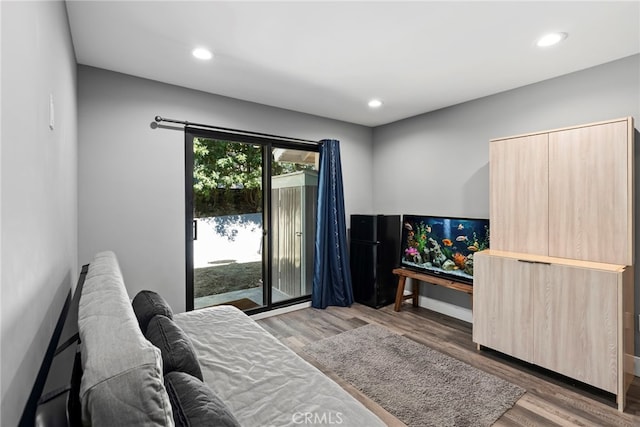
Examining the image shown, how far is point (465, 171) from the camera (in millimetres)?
3594

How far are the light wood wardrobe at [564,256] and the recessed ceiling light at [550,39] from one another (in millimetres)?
697

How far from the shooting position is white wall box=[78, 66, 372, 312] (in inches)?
103

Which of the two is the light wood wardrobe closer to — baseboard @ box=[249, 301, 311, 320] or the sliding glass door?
baseboard @ box=[249, 301, 311, 320]

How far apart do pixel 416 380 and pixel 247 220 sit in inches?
90.8

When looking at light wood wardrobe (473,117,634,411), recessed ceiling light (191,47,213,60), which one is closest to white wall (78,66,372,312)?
recessed ceiling light (191,47,213,60)

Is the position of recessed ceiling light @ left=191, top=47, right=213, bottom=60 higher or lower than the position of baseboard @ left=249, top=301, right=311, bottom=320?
higher

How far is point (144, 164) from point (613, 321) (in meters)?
3.89

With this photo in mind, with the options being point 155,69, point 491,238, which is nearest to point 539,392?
point 491,238

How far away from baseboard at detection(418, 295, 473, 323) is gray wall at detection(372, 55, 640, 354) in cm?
5

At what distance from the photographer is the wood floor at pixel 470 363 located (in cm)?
201

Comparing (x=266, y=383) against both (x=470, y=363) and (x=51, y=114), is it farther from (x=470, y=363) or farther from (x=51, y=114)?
(x=470, y=363)

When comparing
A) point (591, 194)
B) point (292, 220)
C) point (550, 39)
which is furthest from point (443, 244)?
point (550, 39)

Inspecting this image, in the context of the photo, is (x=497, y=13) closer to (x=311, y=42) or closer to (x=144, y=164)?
(x=311, y=42)

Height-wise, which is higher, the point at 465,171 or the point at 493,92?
the point at 493,92
